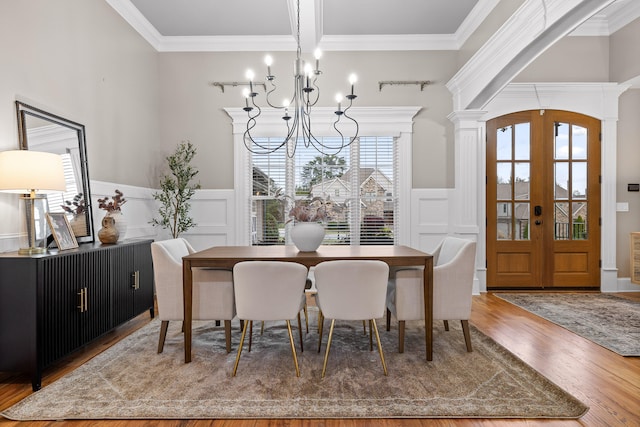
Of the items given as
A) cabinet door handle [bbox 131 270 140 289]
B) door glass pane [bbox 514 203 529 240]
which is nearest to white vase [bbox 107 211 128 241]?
cabinet door handle [bbox 131 270 140 289]

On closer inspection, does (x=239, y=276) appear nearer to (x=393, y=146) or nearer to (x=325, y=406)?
(x=325, y=406)

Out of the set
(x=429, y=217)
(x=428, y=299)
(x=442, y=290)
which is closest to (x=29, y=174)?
(x=428, y=299)

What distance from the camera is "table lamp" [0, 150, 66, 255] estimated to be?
2.32 m

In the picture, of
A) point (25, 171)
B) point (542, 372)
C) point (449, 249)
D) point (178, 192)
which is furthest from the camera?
point (178, 192)

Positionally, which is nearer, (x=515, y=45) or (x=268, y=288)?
(x=268, y=288)

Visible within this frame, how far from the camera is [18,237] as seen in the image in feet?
8.73

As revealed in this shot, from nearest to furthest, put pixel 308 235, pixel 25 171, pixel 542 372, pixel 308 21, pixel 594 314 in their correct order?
1. pixel 25 171
2. pixel 542 372
3. pixel 308 235
4. pixel 594 314
5. pixel 308 21

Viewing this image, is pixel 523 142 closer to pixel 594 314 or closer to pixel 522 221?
pixel 522 221

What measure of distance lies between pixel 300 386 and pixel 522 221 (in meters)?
4.06

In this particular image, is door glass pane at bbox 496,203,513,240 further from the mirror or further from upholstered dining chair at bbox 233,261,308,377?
the mirror

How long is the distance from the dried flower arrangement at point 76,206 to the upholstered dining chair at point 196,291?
963mm

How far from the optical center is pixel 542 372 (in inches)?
96.9

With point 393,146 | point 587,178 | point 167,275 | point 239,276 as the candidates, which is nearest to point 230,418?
point 239,276

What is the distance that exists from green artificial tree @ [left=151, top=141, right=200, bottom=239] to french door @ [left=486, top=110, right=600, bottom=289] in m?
3.90
